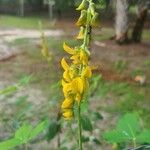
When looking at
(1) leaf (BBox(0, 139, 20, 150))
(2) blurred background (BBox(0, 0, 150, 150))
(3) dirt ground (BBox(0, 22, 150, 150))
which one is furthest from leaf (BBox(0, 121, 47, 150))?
(3) dirt ground (BBox(0, 22, 150, 150))

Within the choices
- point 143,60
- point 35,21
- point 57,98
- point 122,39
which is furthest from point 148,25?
point 57,98

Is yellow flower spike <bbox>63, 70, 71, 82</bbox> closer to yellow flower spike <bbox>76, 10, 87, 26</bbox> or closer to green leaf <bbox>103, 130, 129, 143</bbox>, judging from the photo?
yellow flower spike <bbox>76, 10, 87, 26</bbox>

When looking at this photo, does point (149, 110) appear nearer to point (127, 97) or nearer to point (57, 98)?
point (127, 97)

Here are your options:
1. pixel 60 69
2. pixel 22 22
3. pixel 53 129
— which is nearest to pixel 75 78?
pixel 53 129

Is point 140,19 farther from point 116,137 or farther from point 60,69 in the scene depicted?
point 116,137

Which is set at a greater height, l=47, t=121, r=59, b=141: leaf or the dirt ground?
l=47, t=121, r=59, b=141: leaf
